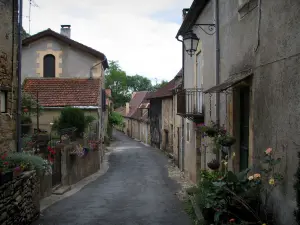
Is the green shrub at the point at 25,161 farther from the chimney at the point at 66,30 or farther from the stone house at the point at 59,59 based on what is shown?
the chimney at the point at 66,30

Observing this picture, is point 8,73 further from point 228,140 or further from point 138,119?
point 138,119

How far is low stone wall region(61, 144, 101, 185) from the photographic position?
12.9 meters

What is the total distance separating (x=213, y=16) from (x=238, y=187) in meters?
5.65

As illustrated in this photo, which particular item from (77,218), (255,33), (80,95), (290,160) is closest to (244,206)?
(290,160)

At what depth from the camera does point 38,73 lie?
20.3m

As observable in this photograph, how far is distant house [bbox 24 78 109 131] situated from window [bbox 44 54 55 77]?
2.00 ft

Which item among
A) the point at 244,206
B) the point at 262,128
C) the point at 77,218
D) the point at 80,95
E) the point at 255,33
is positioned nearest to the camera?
the point at 244,206

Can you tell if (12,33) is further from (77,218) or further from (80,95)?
(80,95)

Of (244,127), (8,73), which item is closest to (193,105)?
(244,127)

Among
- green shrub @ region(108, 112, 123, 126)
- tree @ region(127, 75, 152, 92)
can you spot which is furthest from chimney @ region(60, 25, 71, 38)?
tree @ region(127, 75, 152, 92)

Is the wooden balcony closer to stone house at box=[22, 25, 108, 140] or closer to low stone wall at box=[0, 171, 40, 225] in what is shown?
low stone wall at box=[0, 171, 40, 225]

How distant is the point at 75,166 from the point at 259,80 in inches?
405

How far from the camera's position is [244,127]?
23.9ft

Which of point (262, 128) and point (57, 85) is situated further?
point (57, 85)
